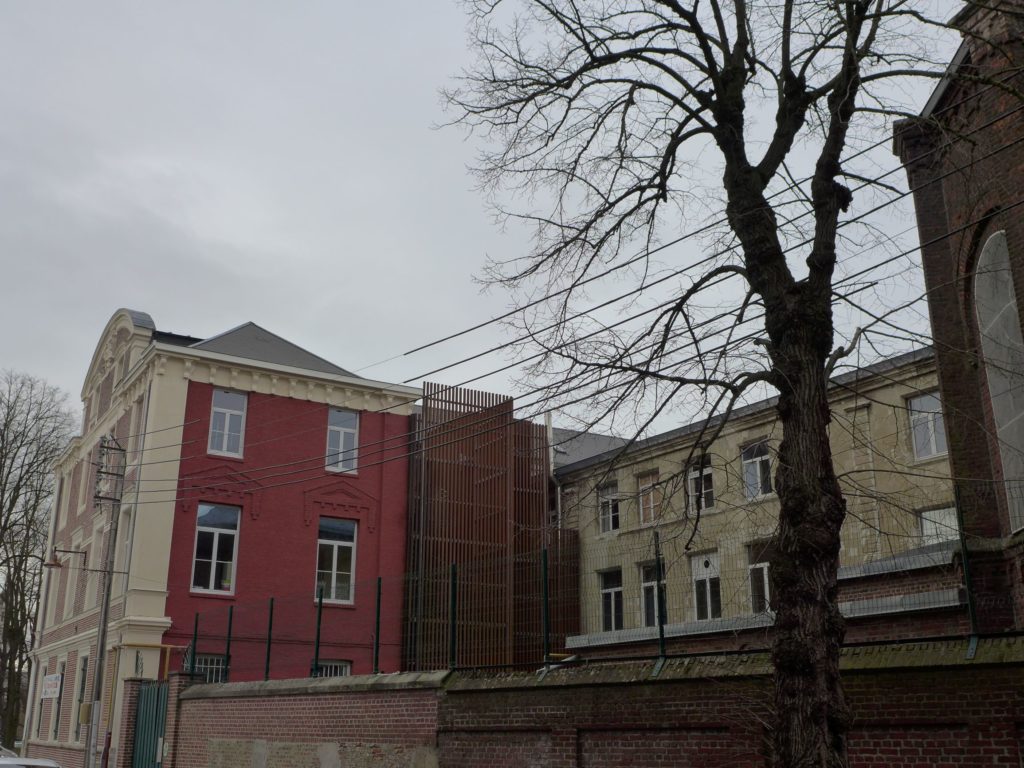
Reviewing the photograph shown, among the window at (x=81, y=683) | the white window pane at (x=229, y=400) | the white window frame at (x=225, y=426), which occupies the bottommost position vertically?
the window at (x=81, y=683)

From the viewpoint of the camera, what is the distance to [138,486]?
2966 cm

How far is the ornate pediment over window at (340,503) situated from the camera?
106ft

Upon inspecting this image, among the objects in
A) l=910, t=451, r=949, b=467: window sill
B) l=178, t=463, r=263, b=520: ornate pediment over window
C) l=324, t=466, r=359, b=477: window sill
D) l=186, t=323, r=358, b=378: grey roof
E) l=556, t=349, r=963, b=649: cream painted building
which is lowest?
l=556, t=349, r=963, b=649: cream painted building

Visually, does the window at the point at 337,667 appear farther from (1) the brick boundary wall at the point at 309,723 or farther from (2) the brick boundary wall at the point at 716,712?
(2) the brick boundary wall at the point at 716,712

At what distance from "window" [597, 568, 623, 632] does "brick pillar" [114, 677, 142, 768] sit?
12.9 metres

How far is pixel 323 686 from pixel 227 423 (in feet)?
54.9

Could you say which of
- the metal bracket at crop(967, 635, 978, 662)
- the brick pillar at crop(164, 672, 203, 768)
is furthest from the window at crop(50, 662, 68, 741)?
the metal bracket at crop(967, 635, 978, 662)

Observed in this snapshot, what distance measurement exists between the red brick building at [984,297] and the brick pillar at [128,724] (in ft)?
61.0

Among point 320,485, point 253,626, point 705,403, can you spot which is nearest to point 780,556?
point 705,403

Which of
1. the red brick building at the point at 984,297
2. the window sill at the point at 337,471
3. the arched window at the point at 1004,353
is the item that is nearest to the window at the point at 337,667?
the window sill at the point at 337,471

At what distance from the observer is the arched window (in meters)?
12.6

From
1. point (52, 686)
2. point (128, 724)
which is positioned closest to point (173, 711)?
point (128, 724)

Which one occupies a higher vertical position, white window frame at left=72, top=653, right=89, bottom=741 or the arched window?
the arched window

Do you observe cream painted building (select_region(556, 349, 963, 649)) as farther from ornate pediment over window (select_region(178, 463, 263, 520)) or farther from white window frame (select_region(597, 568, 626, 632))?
ornate pediment over window (select_region(178, 463, 263, 520))
